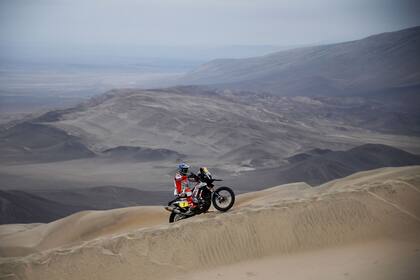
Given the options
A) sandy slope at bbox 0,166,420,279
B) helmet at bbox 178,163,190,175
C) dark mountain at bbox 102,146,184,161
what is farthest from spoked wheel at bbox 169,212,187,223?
dark mountain at bbox 102,146,184,161

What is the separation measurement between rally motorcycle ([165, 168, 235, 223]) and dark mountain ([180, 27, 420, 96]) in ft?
305

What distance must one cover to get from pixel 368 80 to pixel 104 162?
75844 millimetres

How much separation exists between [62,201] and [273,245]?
2630 cm

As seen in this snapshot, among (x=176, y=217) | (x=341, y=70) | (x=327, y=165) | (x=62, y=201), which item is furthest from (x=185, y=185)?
(x=341, y=70)

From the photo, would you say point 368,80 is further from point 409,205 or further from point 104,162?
point 409,205

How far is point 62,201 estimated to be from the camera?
3353 cm

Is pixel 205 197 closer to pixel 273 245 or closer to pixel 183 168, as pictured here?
pixel 183 168

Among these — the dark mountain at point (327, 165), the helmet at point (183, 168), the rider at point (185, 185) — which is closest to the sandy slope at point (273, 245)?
the rider at point (185, 185)

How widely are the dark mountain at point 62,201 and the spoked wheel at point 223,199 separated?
20.6 m

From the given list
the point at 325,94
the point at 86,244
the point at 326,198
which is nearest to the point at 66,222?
the point at 86,244

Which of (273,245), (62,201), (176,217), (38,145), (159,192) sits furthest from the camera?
(38,145)

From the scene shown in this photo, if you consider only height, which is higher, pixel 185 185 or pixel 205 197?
pixel 185 185

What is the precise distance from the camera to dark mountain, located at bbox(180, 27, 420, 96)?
107 meters

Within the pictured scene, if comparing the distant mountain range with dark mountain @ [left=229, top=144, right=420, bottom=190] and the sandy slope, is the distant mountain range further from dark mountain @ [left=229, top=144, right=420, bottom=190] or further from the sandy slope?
the sandy slope
